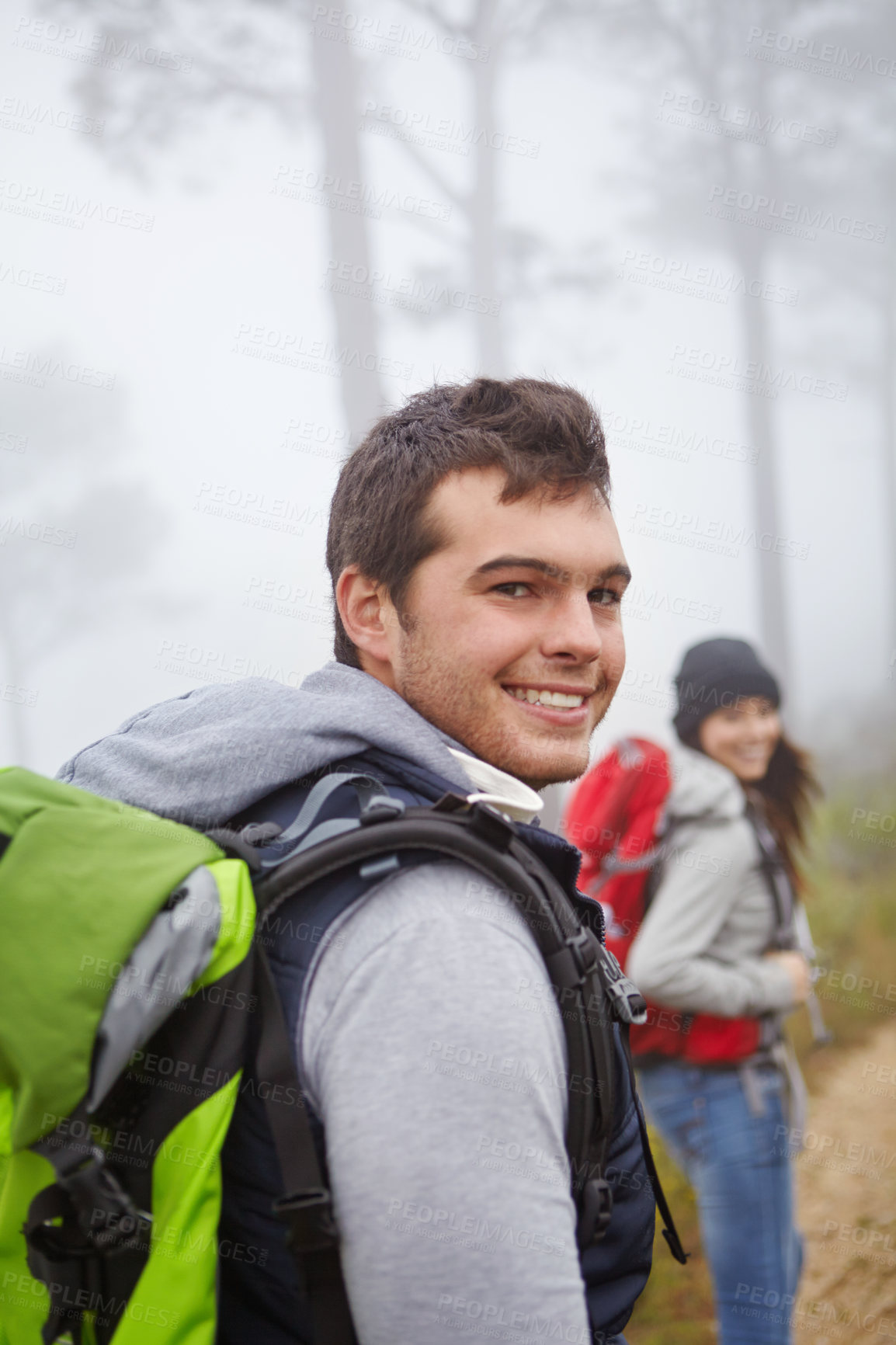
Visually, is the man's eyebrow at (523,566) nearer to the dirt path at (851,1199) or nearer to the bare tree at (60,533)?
the bare tree at (60,533)

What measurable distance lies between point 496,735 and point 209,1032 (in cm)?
59

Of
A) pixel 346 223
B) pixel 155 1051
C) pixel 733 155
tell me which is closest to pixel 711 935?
pixel 155 1051

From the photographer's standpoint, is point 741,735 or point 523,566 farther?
point 741,735

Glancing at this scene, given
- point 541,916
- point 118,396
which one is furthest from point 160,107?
point 541,916

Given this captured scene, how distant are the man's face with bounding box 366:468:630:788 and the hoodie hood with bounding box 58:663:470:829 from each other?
0.08m

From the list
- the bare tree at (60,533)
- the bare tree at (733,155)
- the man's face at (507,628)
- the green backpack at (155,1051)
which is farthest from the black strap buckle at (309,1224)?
the bare tree at (733,155)

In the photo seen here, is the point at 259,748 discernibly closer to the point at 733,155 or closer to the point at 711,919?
the point at 711,919

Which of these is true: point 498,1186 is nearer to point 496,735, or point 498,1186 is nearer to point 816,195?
point 496,735

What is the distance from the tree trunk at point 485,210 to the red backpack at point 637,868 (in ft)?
7.30

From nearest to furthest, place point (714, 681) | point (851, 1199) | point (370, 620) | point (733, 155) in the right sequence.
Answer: point (370, 620)
point (714, 681)
point (851, 1199)
point (733, 155)

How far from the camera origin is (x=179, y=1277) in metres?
0.96

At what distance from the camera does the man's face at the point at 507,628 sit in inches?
54.9

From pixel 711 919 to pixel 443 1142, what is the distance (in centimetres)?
218

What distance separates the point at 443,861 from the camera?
1.08 metres
